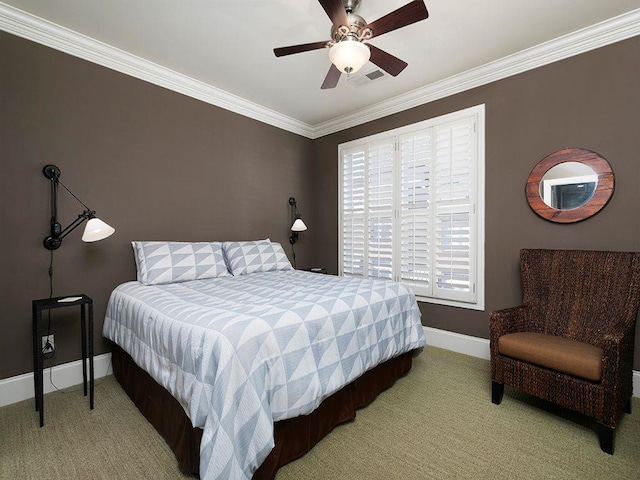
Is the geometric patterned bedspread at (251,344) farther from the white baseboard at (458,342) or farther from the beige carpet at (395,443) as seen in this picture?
the white baseboard at (458,342)

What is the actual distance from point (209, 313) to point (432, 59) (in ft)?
9.35

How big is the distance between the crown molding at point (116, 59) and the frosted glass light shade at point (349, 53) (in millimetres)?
1992

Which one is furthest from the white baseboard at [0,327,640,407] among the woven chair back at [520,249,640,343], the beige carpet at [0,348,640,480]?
the woven chair back at [520,249,640,343]

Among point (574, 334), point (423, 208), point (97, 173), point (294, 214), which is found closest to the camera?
point (574, 334)

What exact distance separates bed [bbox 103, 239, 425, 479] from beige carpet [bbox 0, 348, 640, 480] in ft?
0.42

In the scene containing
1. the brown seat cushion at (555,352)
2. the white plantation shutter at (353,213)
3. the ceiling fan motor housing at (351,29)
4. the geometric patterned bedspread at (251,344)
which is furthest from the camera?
the white plantation shutter at (353,213)

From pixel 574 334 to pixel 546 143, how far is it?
1579mm

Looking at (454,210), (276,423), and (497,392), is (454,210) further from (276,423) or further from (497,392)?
(276,423)

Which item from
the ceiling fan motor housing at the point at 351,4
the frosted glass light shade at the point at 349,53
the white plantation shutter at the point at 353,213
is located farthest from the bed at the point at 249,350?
the ceiling fan motor housing at the point at 351,4

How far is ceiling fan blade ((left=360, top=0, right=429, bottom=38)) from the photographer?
1.63m

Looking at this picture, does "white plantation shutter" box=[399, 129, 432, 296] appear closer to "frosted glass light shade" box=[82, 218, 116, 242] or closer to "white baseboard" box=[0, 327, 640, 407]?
"white baseboard" box=[0, 327, 640, 407]

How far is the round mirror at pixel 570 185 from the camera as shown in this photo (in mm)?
2367

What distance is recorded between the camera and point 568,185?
2.51 metres

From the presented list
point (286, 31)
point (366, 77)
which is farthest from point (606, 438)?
point (286, 31)
